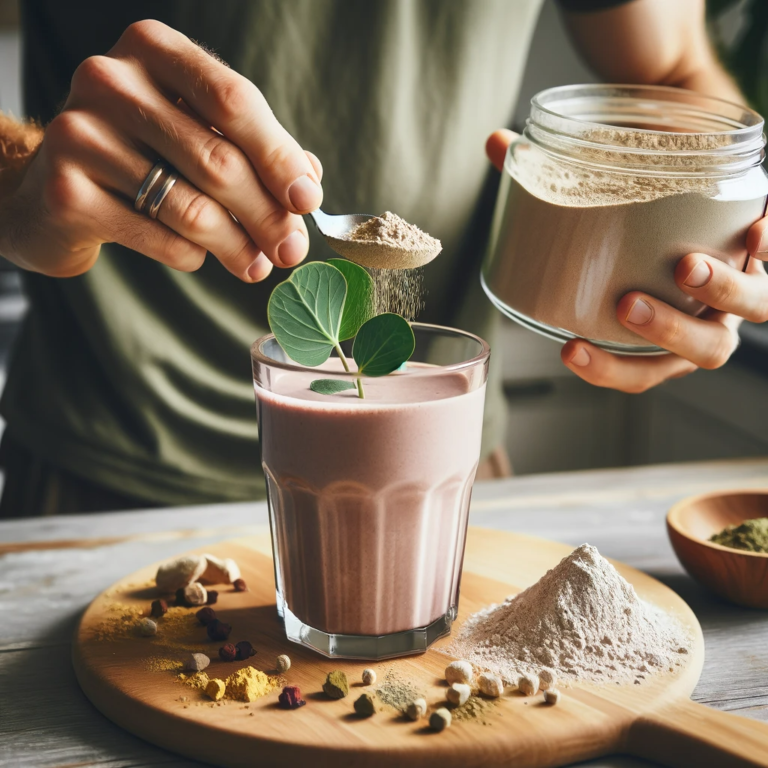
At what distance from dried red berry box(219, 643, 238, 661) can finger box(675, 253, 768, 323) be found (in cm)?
54

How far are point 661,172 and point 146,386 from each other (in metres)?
0.85

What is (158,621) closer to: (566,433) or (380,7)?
(380,7)

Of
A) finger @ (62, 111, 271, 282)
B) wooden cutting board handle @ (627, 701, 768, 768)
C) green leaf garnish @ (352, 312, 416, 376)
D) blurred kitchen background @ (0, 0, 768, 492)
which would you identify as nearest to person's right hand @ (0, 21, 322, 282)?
finger @ (62, 111, 271, 282)

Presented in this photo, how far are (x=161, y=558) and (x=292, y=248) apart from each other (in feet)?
1.56

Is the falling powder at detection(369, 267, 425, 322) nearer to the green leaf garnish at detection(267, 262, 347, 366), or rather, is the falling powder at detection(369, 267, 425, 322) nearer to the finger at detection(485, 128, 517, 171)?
the green leaf garnish at detection(267, 262, 347, 366)

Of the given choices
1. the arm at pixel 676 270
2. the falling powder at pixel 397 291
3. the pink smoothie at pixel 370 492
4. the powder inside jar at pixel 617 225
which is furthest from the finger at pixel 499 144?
the pink smoothie at pixel 370 492

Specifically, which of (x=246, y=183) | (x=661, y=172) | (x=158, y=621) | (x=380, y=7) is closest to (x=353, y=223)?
(x=246, y=183)

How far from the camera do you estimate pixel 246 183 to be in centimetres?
74

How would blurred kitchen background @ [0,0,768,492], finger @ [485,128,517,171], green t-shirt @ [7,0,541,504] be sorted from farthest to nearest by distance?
blurred kitchen background @ [0,0,768,492] → green t-shirt @ [7,0,541,504] → finger @ [485,128,517,171]

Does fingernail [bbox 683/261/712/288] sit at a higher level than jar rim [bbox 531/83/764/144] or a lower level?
lower

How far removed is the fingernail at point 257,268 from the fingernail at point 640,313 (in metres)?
0.36

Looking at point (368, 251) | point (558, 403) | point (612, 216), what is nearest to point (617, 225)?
point (612, 216)

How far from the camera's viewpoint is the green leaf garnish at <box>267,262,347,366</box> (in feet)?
2.45

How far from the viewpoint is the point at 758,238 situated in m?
0.83
